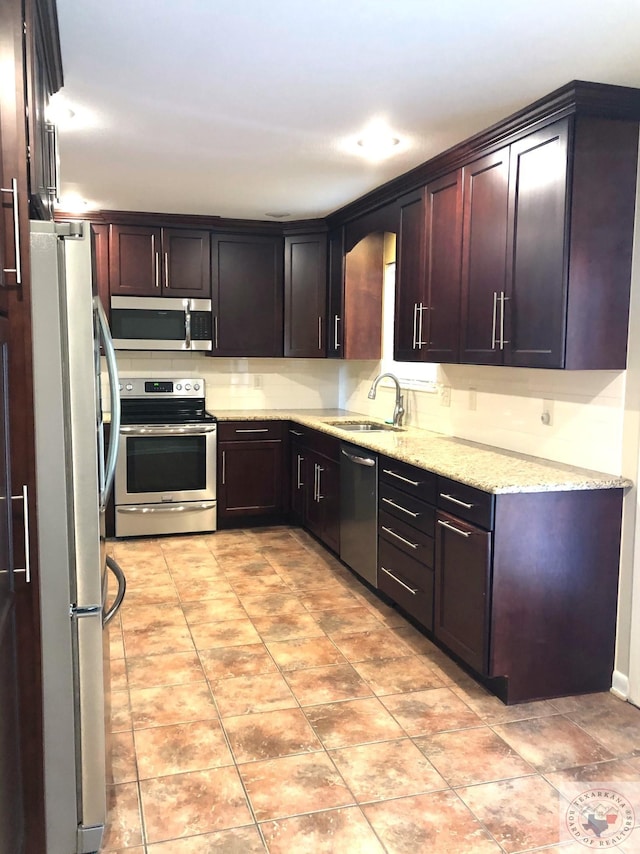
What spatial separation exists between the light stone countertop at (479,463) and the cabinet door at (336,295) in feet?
2.78

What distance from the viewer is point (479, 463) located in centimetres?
313

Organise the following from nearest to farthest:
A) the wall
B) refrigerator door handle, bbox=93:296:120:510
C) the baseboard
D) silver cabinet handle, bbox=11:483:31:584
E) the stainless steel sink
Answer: silver cabinet handle, bbox=11:483:31:584, refrigerator door handle, bbox=93:296:120:510, the baseboard, the stainless steel sink, the wall

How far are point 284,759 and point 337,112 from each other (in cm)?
245

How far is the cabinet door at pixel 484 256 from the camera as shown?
305 cm

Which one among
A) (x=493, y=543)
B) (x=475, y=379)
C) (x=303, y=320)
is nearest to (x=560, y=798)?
(x=493, y=543)

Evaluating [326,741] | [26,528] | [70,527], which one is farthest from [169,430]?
[26,528]

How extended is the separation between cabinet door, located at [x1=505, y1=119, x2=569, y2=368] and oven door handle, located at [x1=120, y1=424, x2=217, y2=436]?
267cm

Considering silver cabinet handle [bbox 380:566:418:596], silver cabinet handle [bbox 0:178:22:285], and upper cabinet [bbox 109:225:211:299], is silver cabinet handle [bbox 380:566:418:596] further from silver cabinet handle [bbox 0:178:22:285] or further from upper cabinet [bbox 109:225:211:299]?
upper cabinet [bbox 109:225:211:299]

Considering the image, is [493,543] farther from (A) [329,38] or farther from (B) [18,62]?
(B) [18,62]

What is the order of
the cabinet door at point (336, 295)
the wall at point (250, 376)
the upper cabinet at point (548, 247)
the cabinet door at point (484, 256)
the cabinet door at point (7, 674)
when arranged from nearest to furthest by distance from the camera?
the cabinet door at point (7, 674), the upper cabinet at point (548, 247), the cabinet door at point (484, 256), the cabinet door at point (336, 295), the wall at point (250, 376)

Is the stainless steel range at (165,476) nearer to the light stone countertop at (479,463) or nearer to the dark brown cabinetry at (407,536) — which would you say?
the light stone countertop at (479,463)

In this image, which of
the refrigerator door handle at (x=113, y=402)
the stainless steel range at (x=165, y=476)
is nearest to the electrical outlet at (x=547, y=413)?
the refrigerator door handle at (x=113, y=402)

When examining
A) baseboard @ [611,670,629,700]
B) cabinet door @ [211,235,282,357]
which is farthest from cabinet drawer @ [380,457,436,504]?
cabinet door @ [211,235,282,357]

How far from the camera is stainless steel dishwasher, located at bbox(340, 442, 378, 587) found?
382cm
